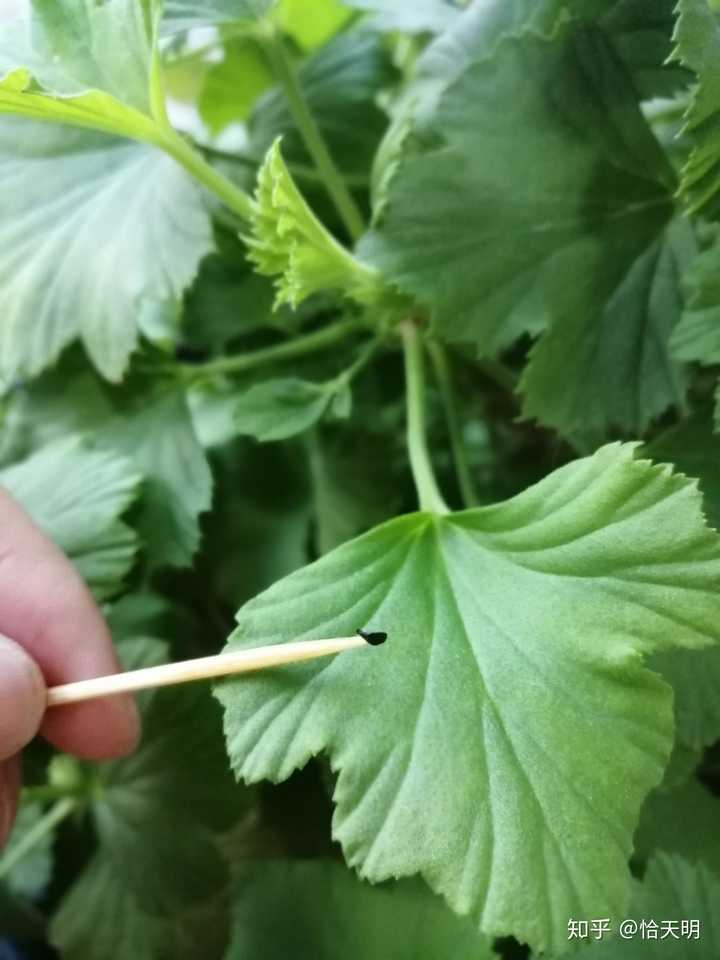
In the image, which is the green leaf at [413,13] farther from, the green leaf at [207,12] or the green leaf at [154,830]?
the green leaf at [154,830]

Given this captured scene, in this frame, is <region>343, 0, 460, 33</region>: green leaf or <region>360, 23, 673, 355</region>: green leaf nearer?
<region>360, 23, 673, 355</region>: green leaf

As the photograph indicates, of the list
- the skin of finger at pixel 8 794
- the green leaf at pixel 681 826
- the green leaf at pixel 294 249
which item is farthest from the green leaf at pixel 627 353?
the skin of finger at pixel 8 794

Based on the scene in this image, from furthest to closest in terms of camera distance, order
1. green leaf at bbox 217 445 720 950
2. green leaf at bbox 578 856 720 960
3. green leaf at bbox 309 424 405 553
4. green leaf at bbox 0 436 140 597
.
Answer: green leaf at bbox 309 424 405 553, green leaf at bbox 0 436 140 597, green leaf at bbox 578 856 720 960, green leaf at bbox 217 445 720 950

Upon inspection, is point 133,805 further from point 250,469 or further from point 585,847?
point 585,847

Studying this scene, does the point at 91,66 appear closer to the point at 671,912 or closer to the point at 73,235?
the point at 73,235

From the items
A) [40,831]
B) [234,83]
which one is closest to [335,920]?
[40,831]

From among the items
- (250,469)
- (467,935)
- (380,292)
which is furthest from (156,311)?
(467,935)

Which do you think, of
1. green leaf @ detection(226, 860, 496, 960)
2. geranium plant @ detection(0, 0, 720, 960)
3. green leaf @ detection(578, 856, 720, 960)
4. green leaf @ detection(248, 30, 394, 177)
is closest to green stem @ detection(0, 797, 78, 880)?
geranium plant @ detection(0, 0, 720, 960)

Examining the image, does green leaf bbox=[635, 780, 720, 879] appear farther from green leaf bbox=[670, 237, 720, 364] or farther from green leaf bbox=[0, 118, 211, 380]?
green leaf bbox=[0, 118, 211, 380]
